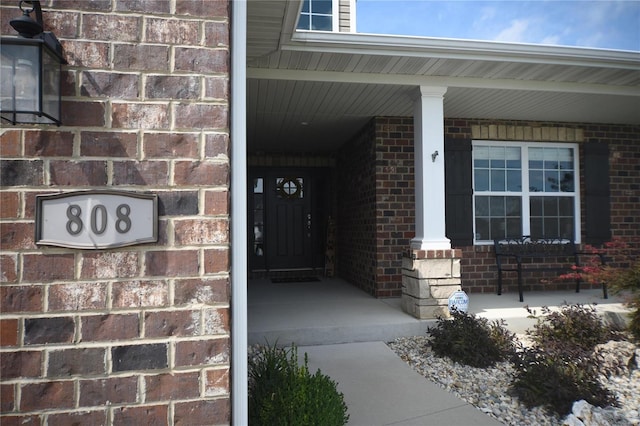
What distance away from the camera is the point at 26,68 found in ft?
3.79

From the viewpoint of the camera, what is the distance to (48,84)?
1.19 metres

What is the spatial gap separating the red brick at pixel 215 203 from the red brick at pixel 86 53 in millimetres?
521

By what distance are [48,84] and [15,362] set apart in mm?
825

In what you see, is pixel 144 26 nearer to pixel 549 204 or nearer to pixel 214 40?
pixel 214 40

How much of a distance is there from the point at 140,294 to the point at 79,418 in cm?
40

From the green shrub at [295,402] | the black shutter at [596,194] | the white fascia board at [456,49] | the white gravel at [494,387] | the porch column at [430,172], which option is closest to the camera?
the green shrub at [295,402]

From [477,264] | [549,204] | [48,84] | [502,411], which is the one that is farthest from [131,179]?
[549,204]

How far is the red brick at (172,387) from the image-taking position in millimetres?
1244

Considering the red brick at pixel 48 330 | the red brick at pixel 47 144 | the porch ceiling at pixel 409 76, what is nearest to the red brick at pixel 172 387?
the red brick at pixel 48 330

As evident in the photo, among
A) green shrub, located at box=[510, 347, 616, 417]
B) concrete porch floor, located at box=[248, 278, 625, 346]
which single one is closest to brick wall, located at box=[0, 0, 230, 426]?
green shrub, located at box=[510, 347, 616, 417]

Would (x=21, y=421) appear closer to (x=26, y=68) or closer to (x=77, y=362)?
(x=77, y=362)

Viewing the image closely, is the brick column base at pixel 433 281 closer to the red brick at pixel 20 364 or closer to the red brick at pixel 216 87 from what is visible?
the red brick at pixel 216 87

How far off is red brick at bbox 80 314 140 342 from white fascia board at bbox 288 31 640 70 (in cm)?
299

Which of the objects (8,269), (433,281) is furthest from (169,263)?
(433,281)
